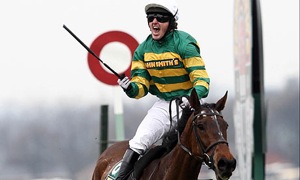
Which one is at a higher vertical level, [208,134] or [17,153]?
[208,134]

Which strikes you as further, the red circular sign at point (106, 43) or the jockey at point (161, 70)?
the red circular sign at point (106, 43)

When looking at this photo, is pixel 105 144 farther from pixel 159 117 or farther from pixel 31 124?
pixel 31 124

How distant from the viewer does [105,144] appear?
13656 mm

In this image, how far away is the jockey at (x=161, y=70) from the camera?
10438 millimetres

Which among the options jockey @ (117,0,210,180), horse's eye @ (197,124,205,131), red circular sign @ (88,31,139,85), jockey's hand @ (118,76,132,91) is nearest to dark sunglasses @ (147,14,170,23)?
jockey @ (117,0,210,180)

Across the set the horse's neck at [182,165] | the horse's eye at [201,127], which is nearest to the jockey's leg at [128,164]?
the horse's neck at [182,165]

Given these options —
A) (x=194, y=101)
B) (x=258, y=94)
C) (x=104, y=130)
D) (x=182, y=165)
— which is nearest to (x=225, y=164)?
(x=194, y=101)

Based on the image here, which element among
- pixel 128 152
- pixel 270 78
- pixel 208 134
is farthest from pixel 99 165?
pixel 270 78

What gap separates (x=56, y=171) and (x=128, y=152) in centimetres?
844

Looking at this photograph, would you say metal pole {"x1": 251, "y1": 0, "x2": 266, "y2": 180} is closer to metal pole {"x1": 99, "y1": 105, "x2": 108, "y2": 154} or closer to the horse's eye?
metal pole {"x1": 99, "y1": 105, "x2": 108, "y2": 154}

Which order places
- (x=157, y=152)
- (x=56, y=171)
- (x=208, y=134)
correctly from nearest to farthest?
(x=208, y=134) < (x=157, y=152) < (x=56, y=171)

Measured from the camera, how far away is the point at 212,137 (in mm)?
9406

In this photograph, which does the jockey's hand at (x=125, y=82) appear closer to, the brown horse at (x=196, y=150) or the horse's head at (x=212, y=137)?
the brown horse at (x=196, y=150)

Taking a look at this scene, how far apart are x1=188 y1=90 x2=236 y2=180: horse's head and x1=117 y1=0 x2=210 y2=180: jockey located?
652mm
